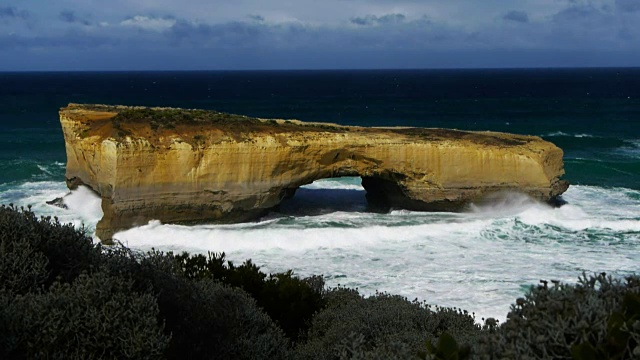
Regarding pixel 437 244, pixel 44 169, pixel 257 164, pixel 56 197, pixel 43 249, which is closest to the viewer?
pixel 43 249

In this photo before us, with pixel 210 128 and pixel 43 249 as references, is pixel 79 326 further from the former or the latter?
pixel 210 128

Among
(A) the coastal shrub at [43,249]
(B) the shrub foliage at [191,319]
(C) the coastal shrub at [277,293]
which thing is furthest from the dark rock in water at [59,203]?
(A) the coastal shrub at [43,249]

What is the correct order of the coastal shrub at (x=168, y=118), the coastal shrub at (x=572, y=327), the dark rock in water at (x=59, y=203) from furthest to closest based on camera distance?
the dark rock in water at (x=59, y=203)
the coastal shrub at (x=168, y=118)
the coastal shrub at (x=572, y=327)

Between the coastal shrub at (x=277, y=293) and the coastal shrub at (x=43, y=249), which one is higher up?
the coastal shrub at (x=43, y=249)

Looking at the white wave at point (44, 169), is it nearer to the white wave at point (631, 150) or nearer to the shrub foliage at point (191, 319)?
the shrub foliage at point (191, 319)

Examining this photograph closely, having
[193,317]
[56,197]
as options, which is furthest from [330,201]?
[193,317]

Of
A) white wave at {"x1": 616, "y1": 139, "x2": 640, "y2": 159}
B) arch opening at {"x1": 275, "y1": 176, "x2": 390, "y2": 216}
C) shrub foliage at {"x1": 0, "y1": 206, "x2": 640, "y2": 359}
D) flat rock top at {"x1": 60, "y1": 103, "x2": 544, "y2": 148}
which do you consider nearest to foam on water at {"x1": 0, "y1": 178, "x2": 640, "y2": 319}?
arch opening at {"x1": 275, "y1": 176, "x2": 390, "y2": 216}
